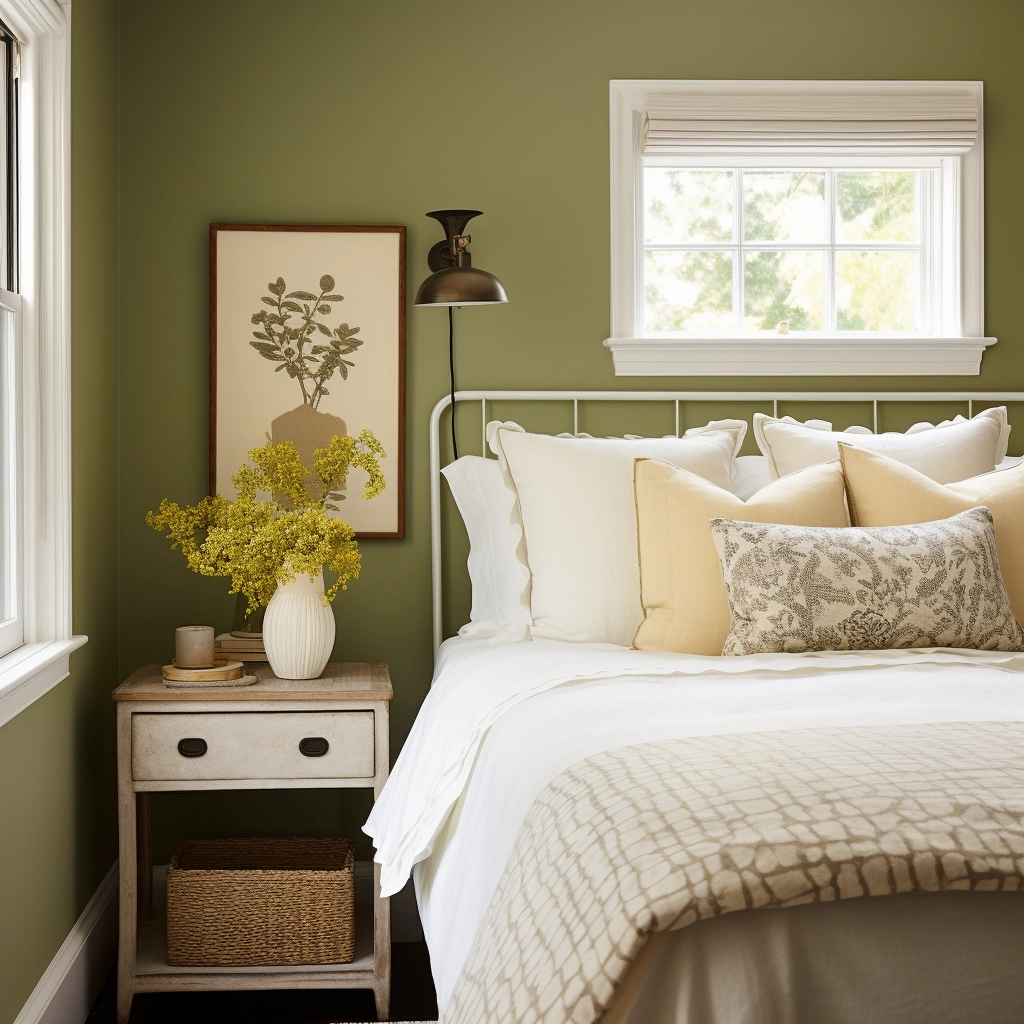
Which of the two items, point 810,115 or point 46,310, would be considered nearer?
point 46,310

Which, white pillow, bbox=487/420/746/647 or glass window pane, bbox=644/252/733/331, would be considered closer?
white pillow, bbox=487/420/746/647

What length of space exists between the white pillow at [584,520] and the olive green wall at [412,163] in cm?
40

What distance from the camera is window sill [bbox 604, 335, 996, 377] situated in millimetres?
2596

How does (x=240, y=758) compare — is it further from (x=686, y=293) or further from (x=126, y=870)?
(x=686, y=293)

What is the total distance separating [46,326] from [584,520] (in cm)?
117

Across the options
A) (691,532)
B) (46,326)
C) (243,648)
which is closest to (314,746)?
(243,648)

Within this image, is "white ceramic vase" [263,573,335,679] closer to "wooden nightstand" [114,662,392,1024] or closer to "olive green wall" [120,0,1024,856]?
"wooden nightstand" [114,662,392,1024]

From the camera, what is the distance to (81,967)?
79.7 inches

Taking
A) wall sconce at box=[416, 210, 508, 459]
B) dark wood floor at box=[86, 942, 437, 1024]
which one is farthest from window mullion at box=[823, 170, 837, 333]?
dark wood floor at box=[86, 942, 437, 1024]

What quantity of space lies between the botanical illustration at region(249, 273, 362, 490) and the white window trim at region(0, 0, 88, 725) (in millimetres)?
588

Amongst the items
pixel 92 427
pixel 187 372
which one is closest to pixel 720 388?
pixel 187 372

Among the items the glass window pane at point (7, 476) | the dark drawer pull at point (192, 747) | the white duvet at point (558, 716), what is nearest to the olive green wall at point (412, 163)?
the dark drawer pull at point (192, 747)

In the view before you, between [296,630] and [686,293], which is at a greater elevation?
[686,293]

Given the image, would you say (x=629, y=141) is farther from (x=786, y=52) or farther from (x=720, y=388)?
(x=720, y=388)
